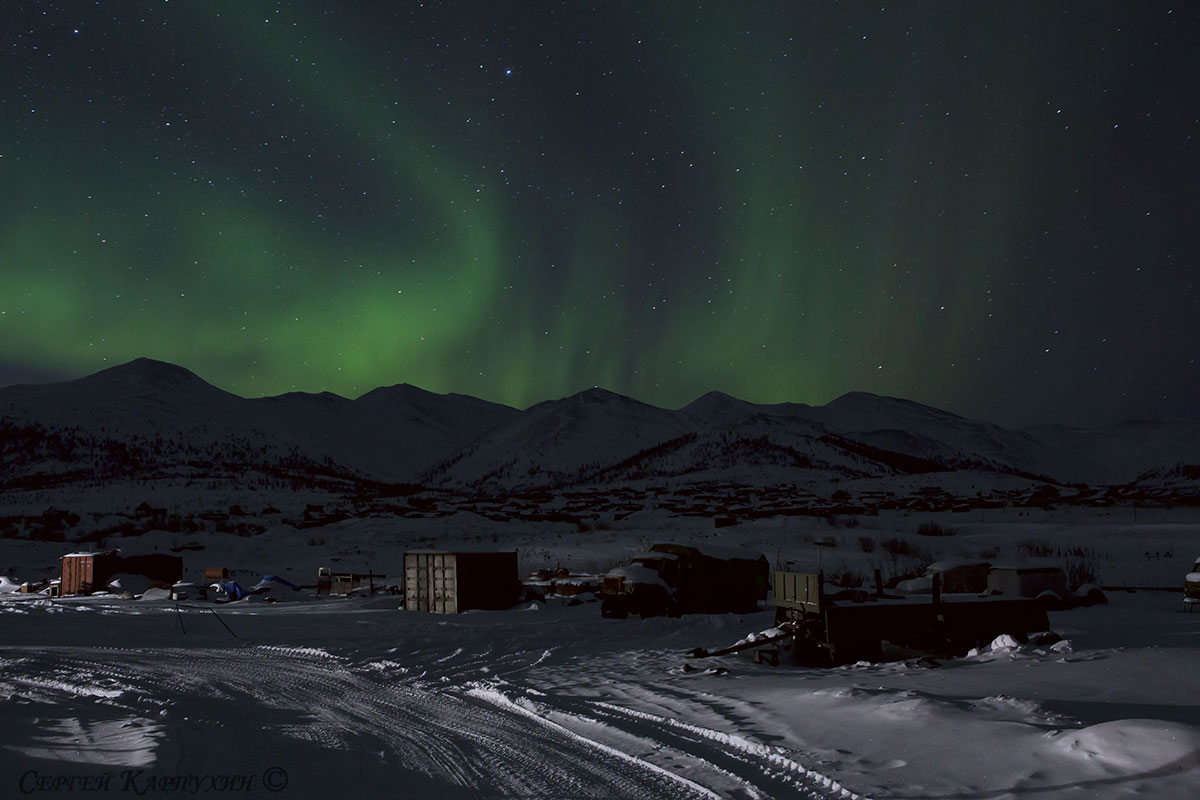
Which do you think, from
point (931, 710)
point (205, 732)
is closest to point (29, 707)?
point (205, 732)

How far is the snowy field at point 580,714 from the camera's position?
682cm

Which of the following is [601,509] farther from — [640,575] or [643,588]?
[643,588]

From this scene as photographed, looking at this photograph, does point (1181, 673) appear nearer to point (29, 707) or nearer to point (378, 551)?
point (29, 707)

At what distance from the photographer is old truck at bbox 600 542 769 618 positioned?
Answer: 72.1 ft

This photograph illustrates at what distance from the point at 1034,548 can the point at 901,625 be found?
87.7ft

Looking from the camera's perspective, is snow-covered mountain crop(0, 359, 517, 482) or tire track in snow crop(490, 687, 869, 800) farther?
snow-covered mountain crop(0, 359, 517, 482)

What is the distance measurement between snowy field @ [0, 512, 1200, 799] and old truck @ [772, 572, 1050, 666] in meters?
0.66

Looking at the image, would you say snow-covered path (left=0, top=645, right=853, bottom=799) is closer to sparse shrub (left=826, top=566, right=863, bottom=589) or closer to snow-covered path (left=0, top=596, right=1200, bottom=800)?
snow-covered path (left=0, top=596, right=1200, bottom=800)

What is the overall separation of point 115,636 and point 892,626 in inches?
705

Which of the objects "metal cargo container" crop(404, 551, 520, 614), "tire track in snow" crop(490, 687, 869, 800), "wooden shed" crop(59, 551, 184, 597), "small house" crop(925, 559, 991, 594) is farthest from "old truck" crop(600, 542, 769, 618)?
"wooden shed" crop(59, 551, 184, 597)

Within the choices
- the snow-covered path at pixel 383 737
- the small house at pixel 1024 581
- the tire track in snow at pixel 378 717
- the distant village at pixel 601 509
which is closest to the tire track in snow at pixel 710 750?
the snow-covered path at pixel 383 737

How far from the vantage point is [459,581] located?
24531 millimetres

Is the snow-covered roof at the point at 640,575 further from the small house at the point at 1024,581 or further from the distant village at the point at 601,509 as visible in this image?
the distant village at the point at 601,509

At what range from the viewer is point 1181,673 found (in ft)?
32.6
